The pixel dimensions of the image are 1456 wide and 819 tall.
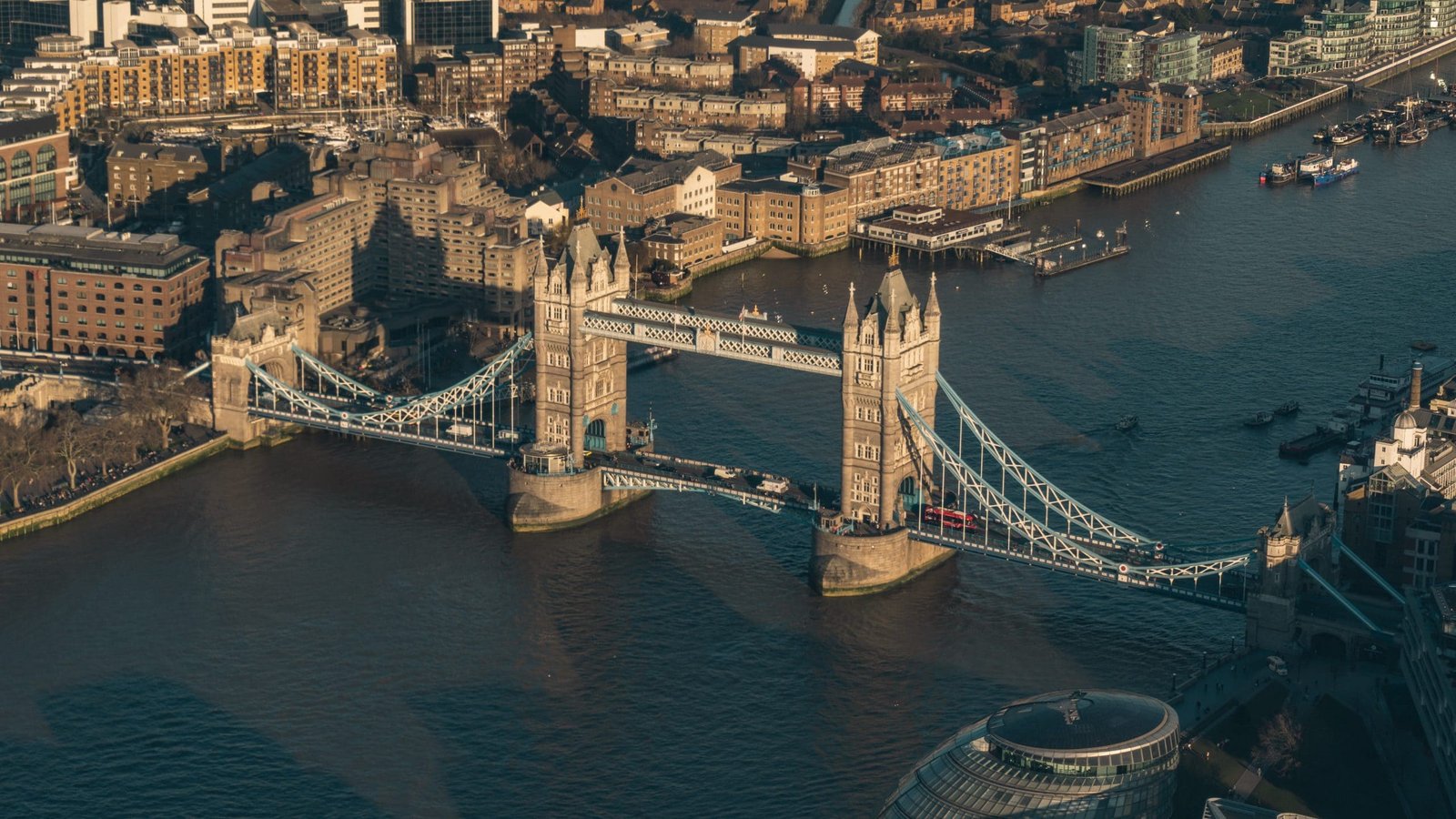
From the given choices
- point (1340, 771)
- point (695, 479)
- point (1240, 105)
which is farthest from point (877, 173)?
point (1340, 771)

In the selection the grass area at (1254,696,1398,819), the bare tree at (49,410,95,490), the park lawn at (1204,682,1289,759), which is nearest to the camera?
the grass area at (1254,696,1398,819)

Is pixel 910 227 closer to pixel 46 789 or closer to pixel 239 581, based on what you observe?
pixel 239 581

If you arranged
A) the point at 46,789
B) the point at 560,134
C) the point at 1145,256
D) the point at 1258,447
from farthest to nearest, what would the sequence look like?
the point at 560,134, the point at 1145,256, the point at 1258,447, the point at 46,789

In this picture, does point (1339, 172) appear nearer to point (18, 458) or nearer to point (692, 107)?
point (692, 107)

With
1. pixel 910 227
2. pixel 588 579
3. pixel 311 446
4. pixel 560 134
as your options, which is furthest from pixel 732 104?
pixel 588 579

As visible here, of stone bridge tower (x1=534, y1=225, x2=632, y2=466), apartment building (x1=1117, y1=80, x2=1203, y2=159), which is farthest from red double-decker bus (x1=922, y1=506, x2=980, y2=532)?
apartment building (x1=1117, y1=80, x2=1203, y2=159)

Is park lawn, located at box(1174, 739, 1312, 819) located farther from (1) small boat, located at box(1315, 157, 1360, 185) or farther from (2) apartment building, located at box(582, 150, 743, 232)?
(1) small boat, located at box(1315, 157, 1360, 185)
